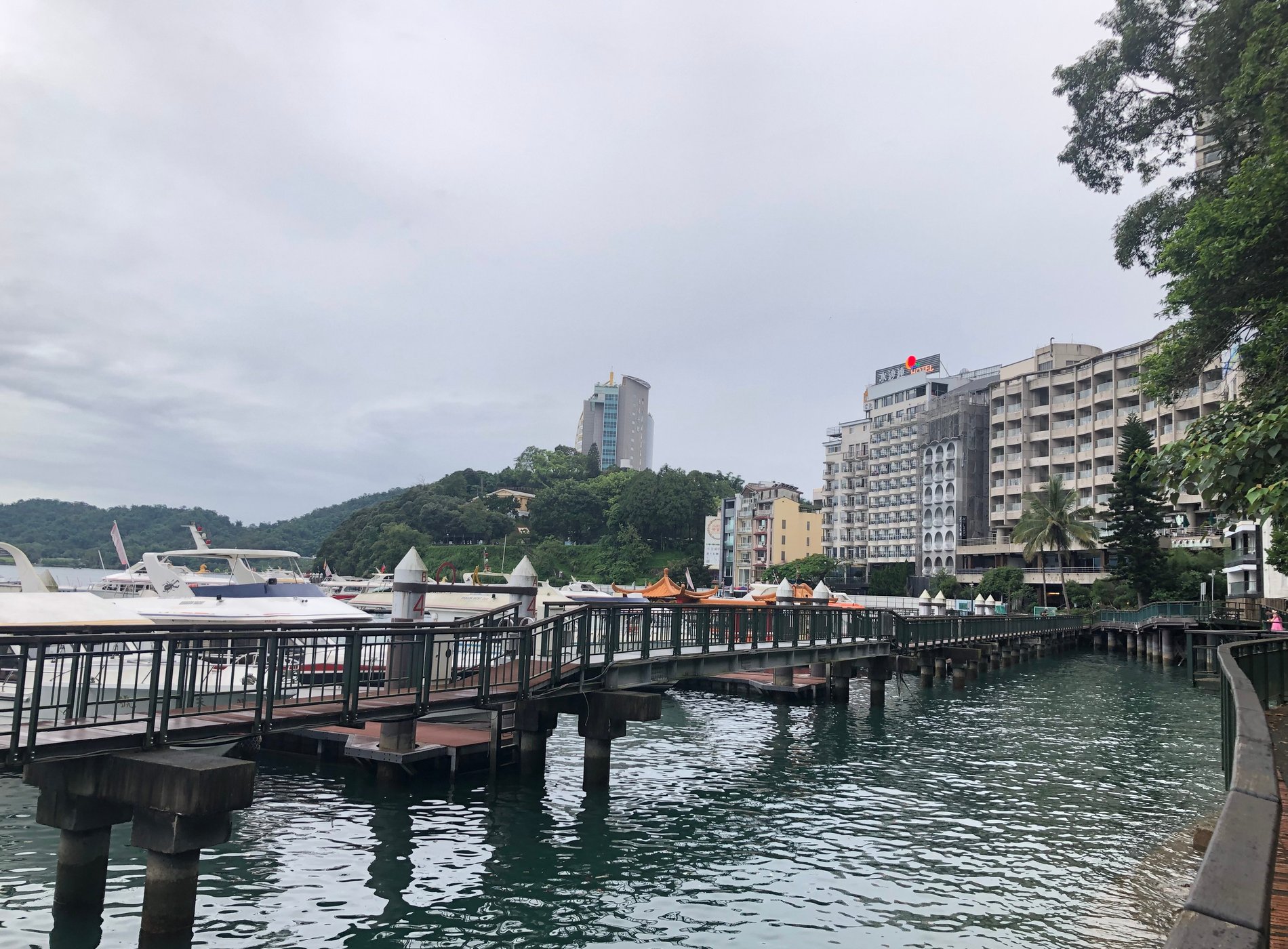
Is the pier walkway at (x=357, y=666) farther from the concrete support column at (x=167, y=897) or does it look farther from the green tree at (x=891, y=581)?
the green tree at (x=891, y=581)

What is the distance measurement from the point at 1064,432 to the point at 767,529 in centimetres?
4244

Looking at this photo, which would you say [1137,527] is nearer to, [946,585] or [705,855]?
[946,585]

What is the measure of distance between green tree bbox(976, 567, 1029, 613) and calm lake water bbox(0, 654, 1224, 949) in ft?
239

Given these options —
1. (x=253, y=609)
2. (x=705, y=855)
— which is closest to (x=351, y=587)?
(x=253, y=609)

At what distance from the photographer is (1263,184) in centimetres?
1967

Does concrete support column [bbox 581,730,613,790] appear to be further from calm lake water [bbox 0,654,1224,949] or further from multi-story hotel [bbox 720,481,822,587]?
multi-story hotel [bbox 720,481,822,587]

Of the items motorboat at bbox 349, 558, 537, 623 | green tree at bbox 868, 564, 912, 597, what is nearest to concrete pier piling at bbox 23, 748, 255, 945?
motorboat at bbox 349, 558, 537, 623

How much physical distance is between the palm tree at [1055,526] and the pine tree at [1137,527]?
23.4 ft

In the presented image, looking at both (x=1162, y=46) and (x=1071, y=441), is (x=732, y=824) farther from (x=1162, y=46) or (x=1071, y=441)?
(x=1071, y=441)

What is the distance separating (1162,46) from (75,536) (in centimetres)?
18863

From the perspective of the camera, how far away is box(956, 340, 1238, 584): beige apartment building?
3511 inches

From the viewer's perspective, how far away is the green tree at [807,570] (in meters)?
115

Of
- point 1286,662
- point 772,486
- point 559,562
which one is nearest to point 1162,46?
point 1286,662

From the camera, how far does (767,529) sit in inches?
5059
